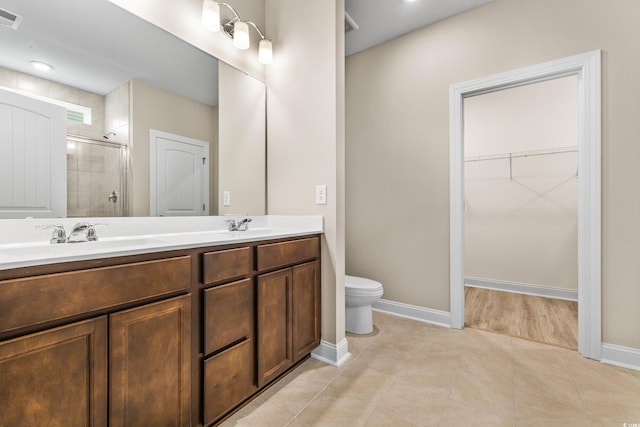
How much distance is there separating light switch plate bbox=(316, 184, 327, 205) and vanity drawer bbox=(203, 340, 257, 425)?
96 cm

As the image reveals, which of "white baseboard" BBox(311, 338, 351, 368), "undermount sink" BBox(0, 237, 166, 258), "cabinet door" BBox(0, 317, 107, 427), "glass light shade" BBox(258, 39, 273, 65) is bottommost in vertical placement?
"white baseboard" BBox(311, 338, 351, 368)


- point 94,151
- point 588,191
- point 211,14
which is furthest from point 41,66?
point 588,191

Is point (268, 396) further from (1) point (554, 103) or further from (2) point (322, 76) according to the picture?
(1) point (554, 103)

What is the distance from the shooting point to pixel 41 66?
124 centimetres

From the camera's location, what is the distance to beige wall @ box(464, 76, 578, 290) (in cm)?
317

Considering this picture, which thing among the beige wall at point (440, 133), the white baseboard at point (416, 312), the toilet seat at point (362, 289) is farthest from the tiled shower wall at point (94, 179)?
the white baseboard at point (416, 312)

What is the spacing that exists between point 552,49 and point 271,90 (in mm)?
2094

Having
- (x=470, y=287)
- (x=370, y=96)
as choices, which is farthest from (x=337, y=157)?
(x=470, y=287)

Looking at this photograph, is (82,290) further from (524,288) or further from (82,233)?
(524,288)

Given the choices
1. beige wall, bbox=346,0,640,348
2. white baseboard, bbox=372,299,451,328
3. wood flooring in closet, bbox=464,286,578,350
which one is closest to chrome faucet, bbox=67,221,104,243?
beige wall, bbox=346,0,640,348

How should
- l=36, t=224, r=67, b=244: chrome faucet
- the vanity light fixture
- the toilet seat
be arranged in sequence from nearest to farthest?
l=36, t=224, r=67, b=244: chrome faucet → the vanity light fixture → the toilet seat

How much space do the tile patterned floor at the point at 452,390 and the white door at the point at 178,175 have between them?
3.83 feet

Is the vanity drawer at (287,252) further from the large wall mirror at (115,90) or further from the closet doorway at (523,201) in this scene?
the closet doorway at (523,201)

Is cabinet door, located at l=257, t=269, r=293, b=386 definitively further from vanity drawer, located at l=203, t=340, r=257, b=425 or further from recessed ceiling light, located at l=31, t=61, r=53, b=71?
recessed ceiling light, located at l=31, t=61, r=53, b=71
